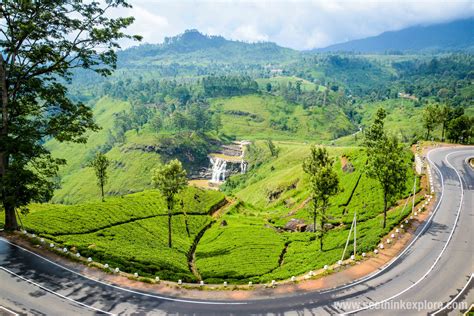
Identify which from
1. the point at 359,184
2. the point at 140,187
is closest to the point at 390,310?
the point at 359,184

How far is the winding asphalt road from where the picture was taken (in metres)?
26.7

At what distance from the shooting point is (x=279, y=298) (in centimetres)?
3045

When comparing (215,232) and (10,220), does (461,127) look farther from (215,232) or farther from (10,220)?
(10,220)

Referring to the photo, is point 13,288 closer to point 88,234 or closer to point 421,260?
point 88,234

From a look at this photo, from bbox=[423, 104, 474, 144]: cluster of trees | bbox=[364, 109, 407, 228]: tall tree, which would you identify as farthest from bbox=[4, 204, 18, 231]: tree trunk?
bbox=[423, 104, 474, 144]: cluster of trees

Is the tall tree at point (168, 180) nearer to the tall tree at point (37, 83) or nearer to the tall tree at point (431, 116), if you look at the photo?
the tall tree at point (37, 83)

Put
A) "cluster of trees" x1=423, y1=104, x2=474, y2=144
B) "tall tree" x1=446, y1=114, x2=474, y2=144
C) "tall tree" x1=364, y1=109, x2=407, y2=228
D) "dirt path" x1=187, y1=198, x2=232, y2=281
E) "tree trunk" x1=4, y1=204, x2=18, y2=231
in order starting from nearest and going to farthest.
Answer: "tree trunk" x1=4, y1=204, x2=18, y2=231, "tall tree" x1=364, y1=109, x2=407, y2=228, "dirt path" x1=187, y1=198, x2=232, y2=281, "tall tree" x1=446, y1=114, x2=474, y2=144, "cluster of trees" x1=423, y1=104, x2=474, y2=144

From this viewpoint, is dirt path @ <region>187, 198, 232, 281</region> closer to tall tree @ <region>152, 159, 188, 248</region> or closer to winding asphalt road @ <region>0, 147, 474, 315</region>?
tall tree @ <region>152, 159, 188, 248</region>

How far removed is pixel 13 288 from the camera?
27516mm

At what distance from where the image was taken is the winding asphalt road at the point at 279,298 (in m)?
26.7

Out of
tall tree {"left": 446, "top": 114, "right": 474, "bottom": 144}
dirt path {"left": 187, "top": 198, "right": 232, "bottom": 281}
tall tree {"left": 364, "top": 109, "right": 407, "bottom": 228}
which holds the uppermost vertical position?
tall tree {"left": 446, "top": 114, "right": 474, "bottom": 144}

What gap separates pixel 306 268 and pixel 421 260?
12622mm

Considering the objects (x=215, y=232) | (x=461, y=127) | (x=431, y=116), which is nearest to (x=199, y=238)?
(x=215, y=232)

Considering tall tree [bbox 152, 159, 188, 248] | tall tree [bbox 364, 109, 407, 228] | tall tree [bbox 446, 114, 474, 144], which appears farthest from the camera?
tall tree [bbox 446, 114, 474, 144]
